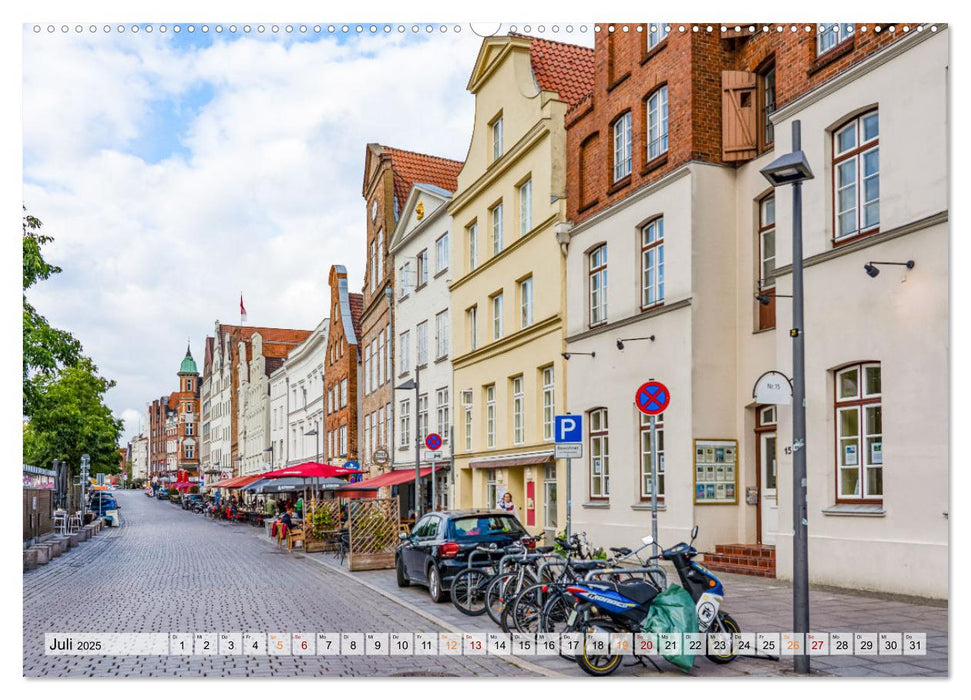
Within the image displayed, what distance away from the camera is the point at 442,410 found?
116 ft

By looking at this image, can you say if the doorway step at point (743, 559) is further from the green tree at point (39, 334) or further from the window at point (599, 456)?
the green tree at point (39, 334)

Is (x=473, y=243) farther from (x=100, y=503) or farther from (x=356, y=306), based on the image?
(x=100, y=503)

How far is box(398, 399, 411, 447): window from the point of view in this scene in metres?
39.2

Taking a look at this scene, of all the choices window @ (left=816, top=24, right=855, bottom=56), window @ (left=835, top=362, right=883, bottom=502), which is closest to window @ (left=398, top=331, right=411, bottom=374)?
window @ (left=816, top=24, right=855, bottom=56)

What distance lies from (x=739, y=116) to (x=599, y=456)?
8019 millimetres

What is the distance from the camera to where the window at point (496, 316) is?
1213 inches

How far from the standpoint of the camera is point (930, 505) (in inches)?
508

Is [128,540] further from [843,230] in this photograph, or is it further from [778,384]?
[778,384]

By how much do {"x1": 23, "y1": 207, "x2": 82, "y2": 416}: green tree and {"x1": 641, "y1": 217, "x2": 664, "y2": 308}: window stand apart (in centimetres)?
1199

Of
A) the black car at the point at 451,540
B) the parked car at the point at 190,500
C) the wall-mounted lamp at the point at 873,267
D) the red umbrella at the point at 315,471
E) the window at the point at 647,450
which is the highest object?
the wall-mounted lamp at the point at 873,267

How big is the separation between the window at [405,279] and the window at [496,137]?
10239mm

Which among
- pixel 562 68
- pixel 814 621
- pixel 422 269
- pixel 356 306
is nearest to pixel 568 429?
pixel 814 621

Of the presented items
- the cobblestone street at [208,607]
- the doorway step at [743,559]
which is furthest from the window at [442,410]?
the doorway step at [743,559]

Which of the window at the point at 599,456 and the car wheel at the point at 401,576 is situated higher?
the window at the point at 599,456
